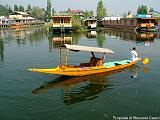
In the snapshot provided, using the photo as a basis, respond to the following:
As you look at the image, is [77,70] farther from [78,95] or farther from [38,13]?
[38,13]

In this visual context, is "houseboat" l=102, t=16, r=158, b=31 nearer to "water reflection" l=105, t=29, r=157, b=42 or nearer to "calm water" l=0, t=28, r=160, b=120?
"water reflection" l=105, t=29, r=157, b=42

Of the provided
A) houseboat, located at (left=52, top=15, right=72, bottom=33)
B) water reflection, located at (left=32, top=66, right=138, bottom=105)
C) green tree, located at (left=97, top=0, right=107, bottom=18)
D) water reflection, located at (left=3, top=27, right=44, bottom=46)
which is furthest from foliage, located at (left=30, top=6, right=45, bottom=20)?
water reflection, located at (left=32, top=66, right=138, bottom=105)

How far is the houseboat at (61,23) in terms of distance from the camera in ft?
193

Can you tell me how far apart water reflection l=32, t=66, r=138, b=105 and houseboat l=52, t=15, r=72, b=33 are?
133ft

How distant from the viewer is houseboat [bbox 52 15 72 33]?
5894cm

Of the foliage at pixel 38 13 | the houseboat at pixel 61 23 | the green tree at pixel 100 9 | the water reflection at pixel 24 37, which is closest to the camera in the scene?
the water reflection at pixel 24 37

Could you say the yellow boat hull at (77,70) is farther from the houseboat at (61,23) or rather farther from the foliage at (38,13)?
the foliage at (38,13)

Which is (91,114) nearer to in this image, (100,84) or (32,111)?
(32,111)

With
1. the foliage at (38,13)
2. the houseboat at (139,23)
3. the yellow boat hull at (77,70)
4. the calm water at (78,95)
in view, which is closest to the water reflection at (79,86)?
the calm water at (78,95)

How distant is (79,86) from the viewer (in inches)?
672

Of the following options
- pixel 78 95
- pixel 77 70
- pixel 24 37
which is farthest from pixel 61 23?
pixel 78 95

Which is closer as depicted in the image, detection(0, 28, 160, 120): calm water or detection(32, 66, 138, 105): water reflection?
detection(0, 28, 160, 120): calm water

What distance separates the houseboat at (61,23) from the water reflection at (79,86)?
40566 mm

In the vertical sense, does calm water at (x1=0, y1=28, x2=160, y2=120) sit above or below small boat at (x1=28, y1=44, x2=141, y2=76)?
below
